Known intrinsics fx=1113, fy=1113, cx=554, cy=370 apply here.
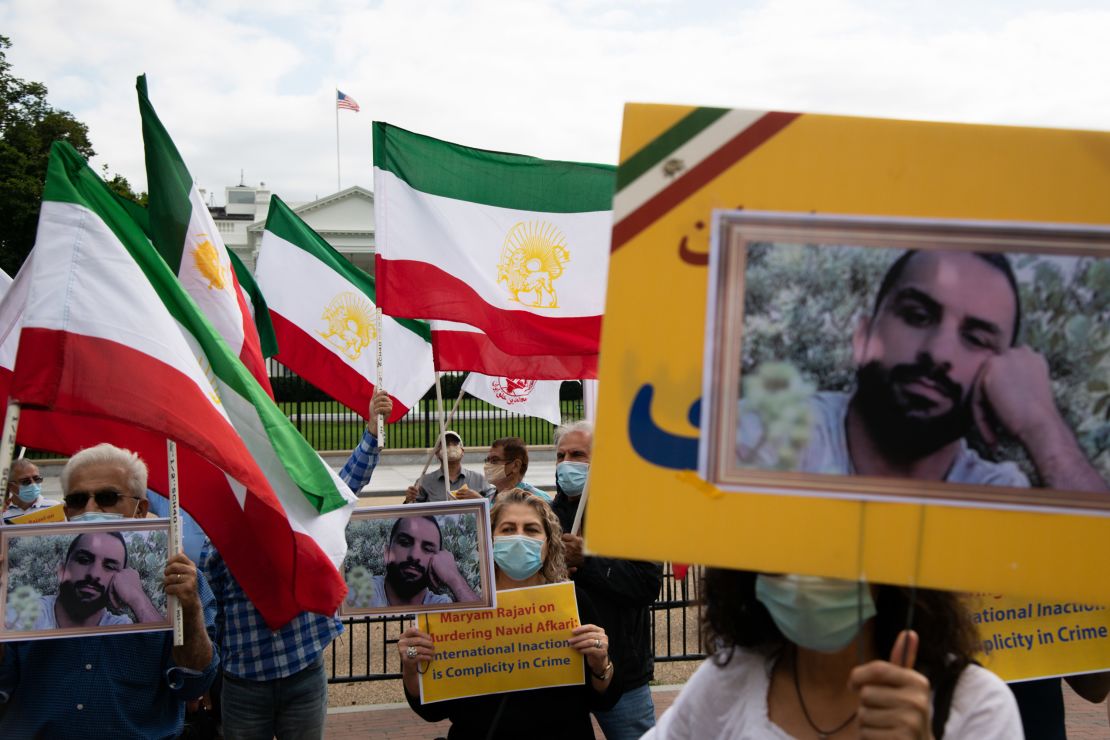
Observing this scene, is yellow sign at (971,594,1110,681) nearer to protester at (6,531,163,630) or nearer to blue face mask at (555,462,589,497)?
blue face mask at (555,462,589,497)

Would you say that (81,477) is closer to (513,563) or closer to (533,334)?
(513,563)

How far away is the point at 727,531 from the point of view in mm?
1809

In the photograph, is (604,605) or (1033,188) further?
(604,605)

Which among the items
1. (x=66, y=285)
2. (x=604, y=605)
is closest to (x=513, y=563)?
(x=604, y=605)

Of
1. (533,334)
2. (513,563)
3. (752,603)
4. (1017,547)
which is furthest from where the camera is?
(533,334)

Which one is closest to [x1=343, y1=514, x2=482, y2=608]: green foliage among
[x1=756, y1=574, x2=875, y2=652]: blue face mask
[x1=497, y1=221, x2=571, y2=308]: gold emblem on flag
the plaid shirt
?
the plaid shirt

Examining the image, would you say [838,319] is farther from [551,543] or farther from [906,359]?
[551,543]

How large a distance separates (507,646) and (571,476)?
7.60 ft

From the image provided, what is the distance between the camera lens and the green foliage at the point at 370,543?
4.39 m

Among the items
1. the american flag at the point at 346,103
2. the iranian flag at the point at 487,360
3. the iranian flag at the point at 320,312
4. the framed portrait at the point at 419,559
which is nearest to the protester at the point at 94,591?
the framed portrait at the point at 419,559

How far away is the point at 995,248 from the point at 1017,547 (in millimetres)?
479

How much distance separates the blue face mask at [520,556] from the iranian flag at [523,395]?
4649mm

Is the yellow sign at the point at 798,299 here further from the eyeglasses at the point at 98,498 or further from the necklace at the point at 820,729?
the eyeglasses at the point at 98,498

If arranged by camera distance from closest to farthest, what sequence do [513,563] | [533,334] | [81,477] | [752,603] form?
[752,603] → [81,477] → [513,563] → [533,334]
